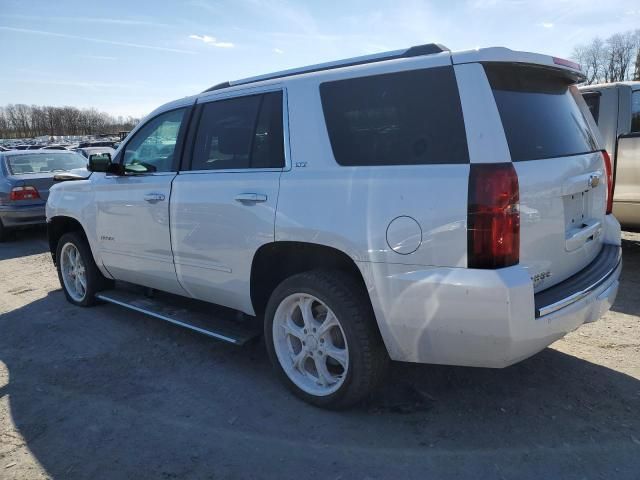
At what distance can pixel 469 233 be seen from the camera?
246 centimetres

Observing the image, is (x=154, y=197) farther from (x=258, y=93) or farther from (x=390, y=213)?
(x=390, y=213)

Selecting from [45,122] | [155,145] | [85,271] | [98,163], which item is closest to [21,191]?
[85,271]

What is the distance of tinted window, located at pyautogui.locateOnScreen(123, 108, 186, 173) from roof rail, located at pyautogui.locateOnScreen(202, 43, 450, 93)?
451 mm

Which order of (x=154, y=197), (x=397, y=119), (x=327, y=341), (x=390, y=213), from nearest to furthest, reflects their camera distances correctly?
(x=390, y=213) → (x=397, y=119) → (x=327, y=341) → (x=154, y=197)

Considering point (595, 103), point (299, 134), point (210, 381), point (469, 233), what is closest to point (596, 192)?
point (469, 233)

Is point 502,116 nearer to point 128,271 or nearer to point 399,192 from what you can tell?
point 399,192

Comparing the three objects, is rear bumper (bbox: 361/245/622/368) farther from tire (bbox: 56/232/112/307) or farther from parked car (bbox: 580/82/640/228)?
parked car (bbox: 580/82/640/228)

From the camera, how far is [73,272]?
5.54 m

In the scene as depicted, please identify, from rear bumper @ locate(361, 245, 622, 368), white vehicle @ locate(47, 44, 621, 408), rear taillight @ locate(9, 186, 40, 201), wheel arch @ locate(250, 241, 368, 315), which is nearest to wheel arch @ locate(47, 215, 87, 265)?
white vehicle @ locate(47, 44, 621, 408)

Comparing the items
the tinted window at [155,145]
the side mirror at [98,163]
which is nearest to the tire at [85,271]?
the side mirror at [98,163]

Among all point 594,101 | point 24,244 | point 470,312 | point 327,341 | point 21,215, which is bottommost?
point 24,244

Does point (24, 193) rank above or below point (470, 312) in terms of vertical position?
above

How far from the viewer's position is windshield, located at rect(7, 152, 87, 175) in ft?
32.7

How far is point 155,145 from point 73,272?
6.82 ft
